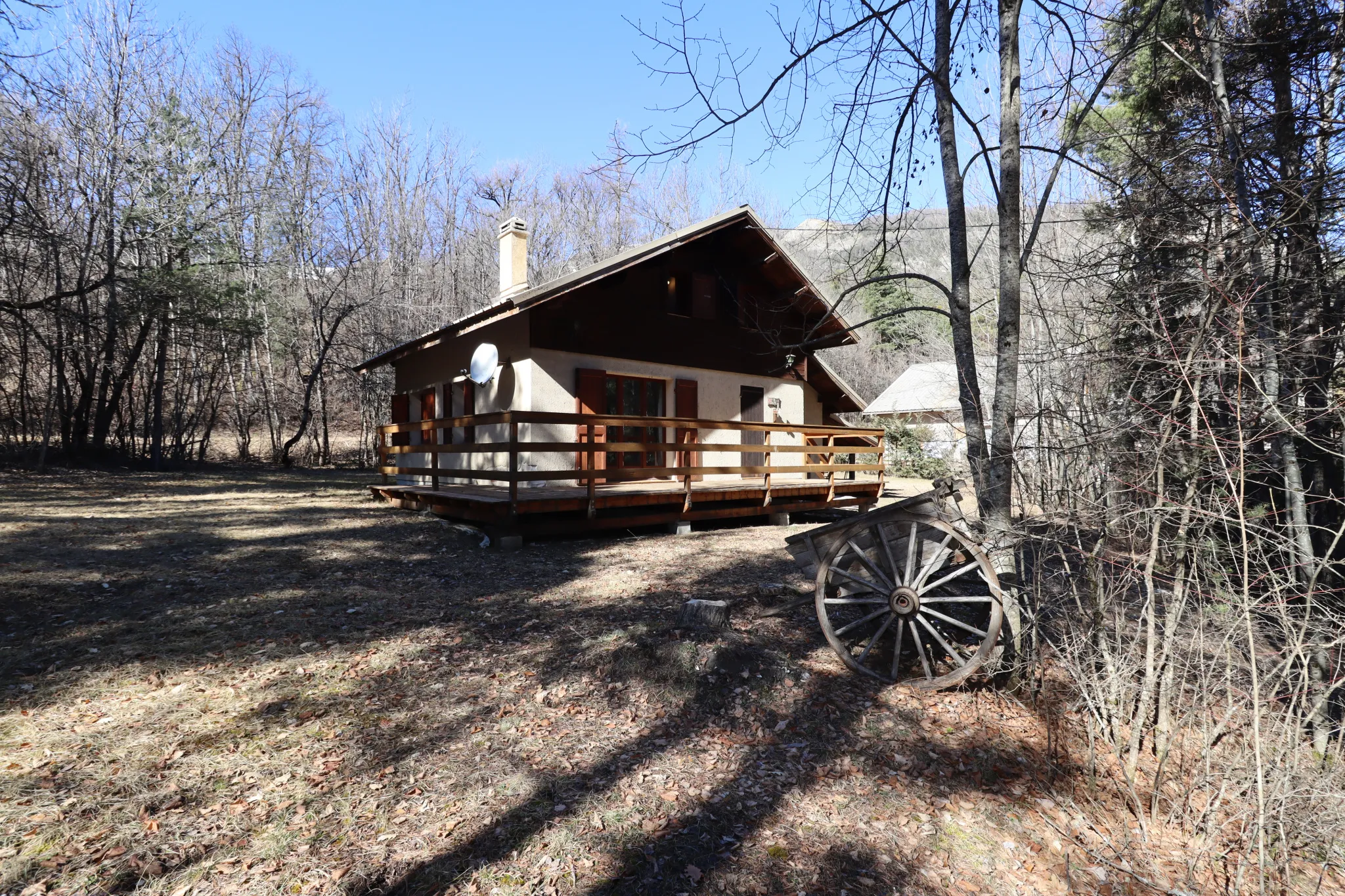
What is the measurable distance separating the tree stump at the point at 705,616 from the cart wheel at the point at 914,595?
0.73 metres

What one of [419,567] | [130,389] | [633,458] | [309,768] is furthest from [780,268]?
[130,389]

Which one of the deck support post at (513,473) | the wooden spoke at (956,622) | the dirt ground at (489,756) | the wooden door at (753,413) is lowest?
the dirt ground at (489,756)

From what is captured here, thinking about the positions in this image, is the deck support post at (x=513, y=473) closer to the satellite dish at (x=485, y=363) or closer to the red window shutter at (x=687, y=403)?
the satellite dish at (x=485, y=363)

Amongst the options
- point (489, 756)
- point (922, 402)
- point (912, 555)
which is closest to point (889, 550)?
point (912, 555)

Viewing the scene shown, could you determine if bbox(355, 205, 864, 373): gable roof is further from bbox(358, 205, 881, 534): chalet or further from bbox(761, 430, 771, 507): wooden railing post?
bbox(761, 430, 771, 507): wooden railing post

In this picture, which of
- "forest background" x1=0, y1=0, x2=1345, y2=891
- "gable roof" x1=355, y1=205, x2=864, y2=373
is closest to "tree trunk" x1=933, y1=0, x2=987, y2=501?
"forest background" x1=0, y1=0, x2=1345, y2=891

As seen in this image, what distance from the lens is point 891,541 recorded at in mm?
4688

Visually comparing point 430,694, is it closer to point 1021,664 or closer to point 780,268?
point 1021,664

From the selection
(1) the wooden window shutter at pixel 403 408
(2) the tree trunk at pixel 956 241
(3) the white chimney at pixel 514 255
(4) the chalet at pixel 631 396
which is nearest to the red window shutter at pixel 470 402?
(4) the chalet at pixel 631 396

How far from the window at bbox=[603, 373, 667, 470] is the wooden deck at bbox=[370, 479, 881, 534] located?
0.58 m

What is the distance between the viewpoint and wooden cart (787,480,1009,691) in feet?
14.3

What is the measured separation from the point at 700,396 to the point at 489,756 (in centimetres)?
1025

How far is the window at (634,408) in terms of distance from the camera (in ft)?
39.8

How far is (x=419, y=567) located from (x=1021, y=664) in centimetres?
607
